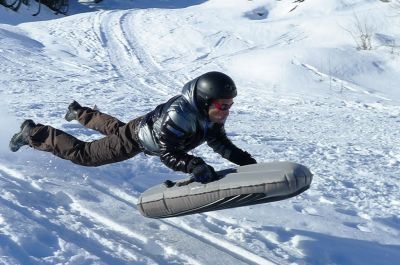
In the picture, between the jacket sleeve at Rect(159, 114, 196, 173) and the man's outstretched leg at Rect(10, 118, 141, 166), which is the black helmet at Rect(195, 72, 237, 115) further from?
the man's outstretched leg at Rect(10, 118, 141, 166)

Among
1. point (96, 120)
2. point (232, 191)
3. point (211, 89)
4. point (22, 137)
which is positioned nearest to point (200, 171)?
point (232, 191)

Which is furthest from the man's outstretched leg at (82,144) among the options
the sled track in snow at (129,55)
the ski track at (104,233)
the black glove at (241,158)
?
the sled track in snow at (129,55)

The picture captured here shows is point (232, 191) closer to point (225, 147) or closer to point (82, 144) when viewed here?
point (225, 147)

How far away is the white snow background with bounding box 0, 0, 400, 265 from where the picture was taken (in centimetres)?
361

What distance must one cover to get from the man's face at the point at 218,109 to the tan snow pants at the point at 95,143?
0.70 m

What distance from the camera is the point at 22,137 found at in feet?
15.7

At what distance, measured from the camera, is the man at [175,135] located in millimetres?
3564

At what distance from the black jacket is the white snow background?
505 mm

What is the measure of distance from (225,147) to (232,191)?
0.66 meters

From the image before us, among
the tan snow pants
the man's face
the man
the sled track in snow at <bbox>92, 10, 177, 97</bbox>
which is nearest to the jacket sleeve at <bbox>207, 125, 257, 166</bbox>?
the man

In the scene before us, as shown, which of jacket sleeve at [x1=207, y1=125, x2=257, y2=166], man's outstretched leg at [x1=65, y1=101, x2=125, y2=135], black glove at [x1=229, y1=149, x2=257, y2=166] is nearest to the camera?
jacket sleeve at [x1=207, y1=125, x2=257, y2=166]

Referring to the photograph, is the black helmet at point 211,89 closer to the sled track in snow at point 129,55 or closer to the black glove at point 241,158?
the black glove at point 241,158

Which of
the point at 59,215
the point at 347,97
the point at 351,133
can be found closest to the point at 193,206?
the point at 59,215

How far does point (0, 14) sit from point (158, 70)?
8730 mm
